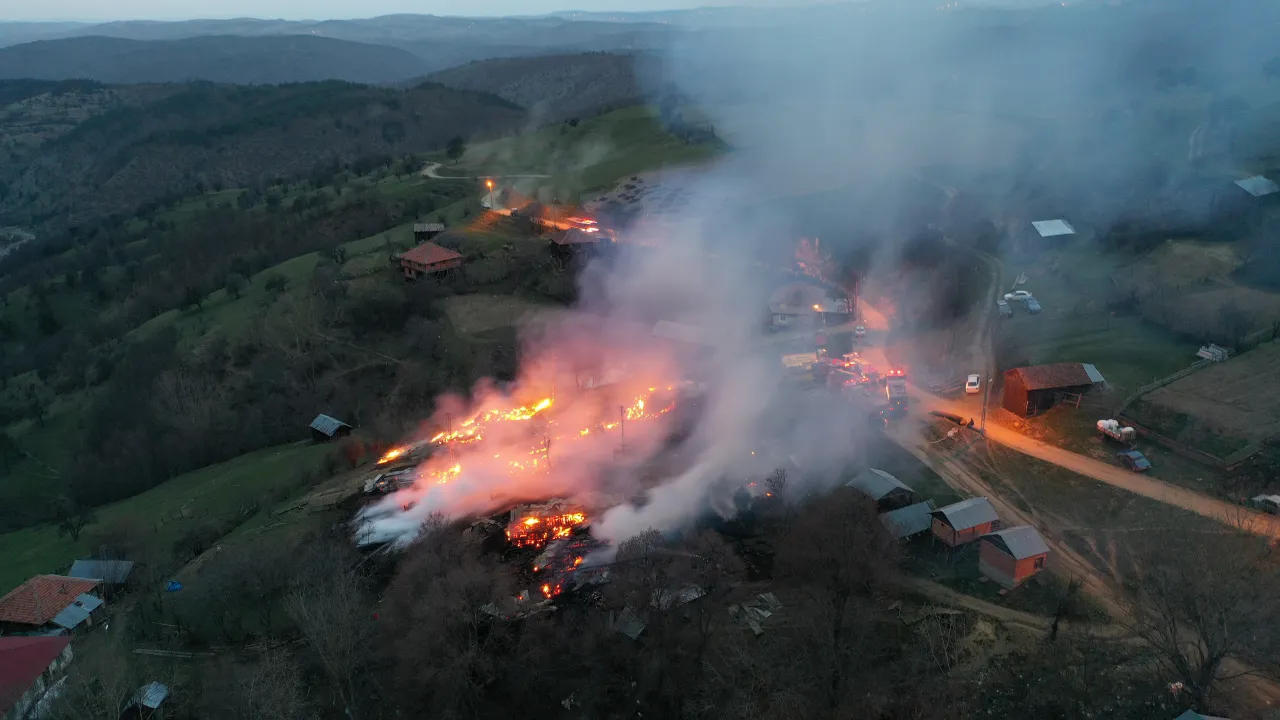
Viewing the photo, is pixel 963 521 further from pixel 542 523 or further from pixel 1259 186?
pixel 1259 186

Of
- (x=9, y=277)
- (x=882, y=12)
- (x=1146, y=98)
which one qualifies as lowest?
(x=9, y=277)

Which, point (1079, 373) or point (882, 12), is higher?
point (882, 12)

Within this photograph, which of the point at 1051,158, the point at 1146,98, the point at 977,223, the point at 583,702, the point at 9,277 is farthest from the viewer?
the point at 9,277

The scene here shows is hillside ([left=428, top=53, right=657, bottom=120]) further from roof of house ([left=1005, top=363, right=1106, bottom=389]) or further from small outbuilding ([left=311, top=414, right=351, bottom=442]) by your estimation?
roof of house ([left=1005, top=363, right=1106, bottom=389])

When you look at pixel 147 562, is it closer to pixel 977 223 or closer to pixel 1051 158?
pixel 977 223

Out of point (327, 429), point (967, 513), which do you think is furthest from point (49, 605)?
point (967, 513)

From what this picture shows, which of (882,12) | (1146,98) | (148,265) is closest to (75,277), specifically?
(148,265)

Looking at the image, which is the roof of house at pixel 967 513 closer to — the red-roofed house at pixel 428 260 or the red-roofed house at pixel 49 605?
the red-roofed house at pixel 49 605
